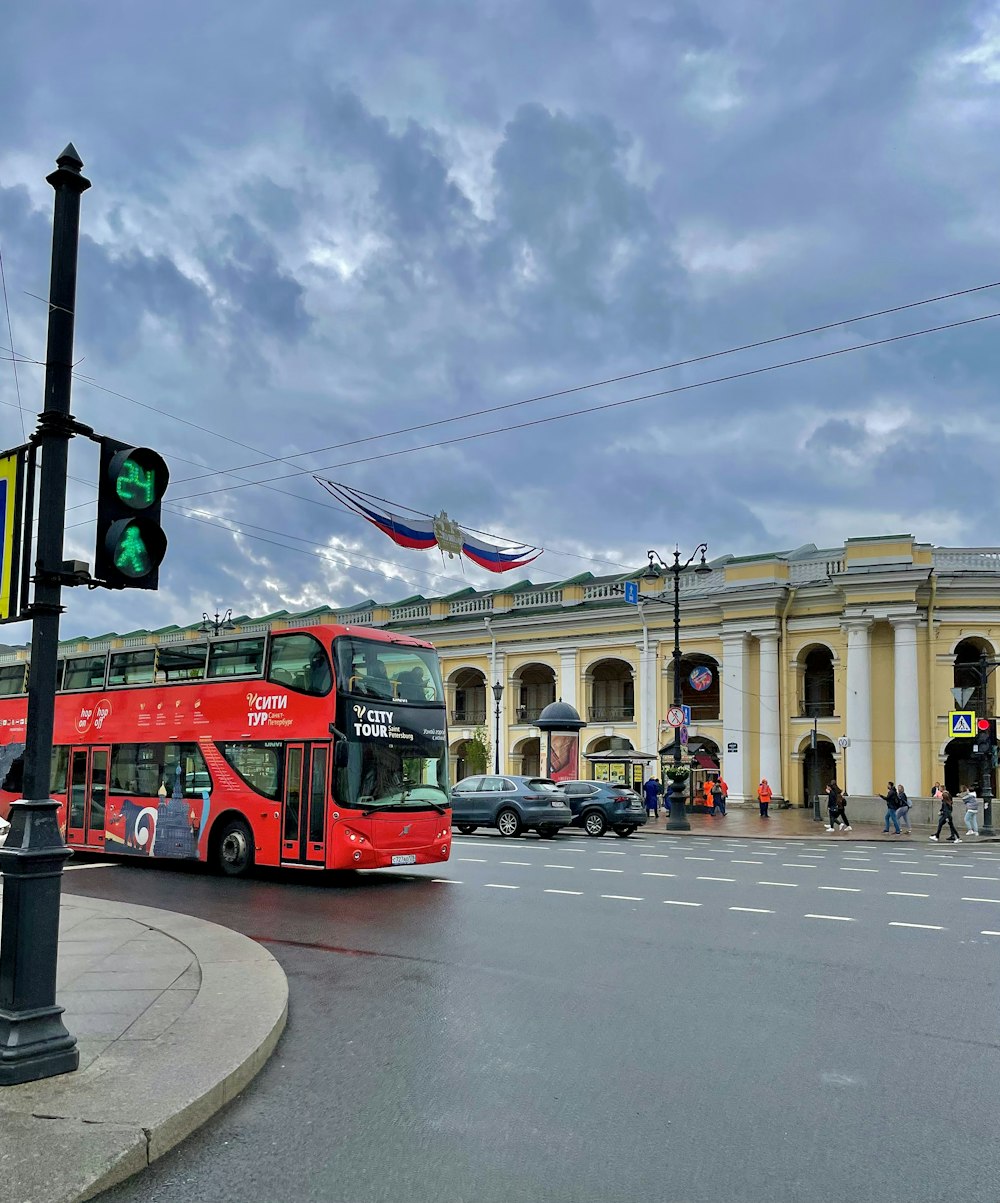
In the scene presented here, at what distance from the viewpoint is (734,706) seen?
4406cm

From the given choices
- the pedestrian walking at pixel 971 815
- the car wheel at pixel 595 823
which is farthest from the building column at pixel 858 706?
the car wheel at pixel 595 823

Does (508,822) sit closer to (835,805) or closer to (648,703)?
(835,805)

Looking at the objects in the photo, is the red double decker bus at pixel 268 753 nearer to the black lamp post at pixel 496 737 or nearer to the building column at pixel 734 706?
the black lamp post at pixel 496 737

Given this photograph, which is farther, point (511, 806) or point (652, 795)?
point (652, 795)

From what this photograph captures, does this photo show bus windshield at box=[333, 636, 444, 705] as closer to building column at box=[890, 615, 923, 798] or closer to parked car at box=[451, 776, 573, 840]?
parked car at box=[451, 776, 573, 840]

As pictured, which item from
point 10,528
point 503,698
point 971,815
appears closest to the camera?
point 10,528

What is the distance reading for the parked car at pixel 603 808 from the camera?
2866 centimetres

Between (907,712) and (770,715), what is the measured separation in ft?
18.4

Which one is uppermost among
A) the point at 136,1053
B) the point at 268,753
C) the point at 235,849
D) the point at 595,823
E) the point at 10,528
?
the point at 10,528

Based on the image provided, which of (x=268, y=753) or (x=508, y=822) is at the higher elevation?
(x=268, y=753)

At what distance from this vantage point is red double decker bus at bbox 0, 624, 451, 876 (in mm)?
14562

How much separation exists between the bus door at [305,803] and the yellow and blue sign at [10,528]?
8.94m

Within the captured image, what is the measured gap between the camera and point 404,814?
14891mm

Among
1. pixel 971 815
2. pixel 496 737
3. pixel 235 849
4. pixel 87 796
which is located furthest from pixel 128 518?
pixel 496 737
